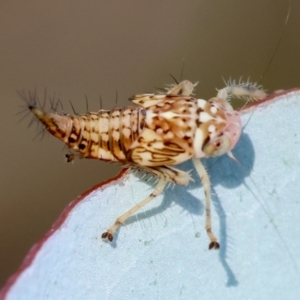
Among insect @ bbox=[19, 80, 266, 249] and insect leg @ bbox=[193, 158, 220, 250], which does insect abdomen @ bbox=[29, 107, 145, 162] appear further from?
insect leg @ bbox=[193, 158, 220, 250]

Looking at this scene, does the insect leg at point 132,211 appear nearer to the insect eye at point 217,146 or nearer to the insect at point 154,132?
the insect at point 154,132

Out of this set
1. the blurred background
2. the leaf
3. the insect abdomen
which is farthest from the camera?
the blurred background

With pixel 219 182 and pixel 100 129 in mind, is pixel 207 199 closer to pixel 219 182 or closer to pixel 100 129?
pixel 219 182

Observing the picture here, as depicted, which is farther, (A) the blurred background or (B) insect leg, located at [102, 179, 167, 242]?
(A) the blurred background

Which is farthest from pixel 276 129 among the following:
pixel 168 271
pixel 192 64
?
pixel 192 64

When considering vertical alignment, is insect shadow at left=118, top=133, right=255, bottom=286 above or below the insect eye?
below

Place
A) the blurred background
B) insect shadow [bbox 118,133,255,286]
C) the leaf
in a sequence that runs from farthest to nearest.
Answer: the blurred background, insect shadow [bbox 118,133,255,286], the leaf

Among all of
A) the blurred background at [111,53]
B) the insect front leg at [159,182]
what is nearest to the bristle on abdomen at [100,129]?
the insect front leg at [159,182]

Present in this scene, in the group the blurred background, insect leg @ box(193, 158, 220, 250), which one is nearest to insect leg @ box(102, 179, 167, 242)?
insect leg @ box(193, 158, 220, 250)
